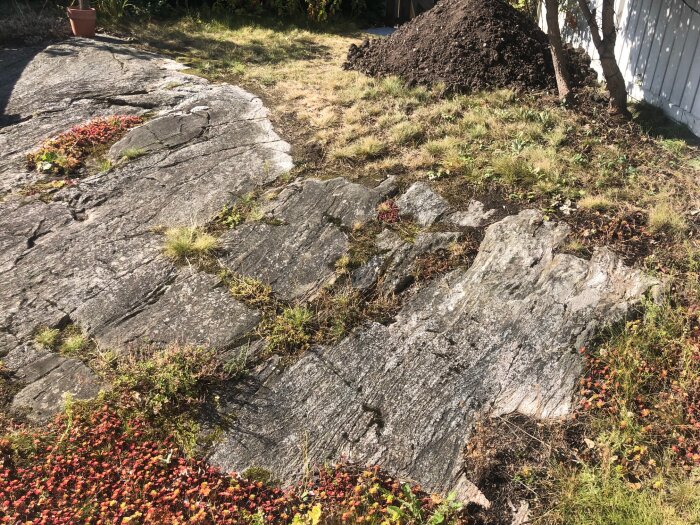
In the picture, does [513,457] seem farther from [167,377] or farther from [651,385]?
[167,377]

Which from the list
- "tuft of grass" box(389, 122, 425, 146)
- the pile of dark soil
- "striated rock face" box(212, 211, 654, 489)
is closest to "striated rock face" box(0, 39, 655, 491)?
"striated rock face" box(212, 211, 654, 489)

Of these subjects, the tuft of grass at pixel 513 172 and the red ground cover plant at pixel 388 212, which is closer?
the red ground cover plant at pixel 388 212

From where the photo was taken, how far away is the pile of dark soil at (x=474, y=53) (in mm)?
7855

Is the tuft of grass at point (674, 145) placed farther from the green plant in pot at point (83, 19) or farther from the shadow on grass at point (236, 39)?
the green plant in pot at point (83, 19)

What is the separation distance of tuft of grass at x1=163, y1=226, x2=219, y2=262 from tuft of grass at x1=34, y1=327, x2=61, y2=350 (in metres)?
1.18

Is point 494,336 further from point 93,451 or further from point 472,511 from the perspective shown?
point 93,451

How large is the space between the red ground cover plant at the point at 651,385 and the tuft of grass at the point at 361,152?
330cm

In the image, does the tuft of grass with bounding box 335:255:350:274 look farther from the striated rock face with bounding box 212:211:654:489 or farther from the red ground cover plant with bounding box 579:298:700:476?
the red ground cover plant with bounding box 579:298:700:476

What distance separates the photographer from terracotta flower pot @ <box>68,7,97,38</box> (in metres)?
10.6

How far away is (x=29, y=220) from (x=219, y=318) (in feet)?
8.90

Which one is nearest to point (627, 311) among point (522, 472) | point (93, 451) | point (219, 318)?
point (522, 472)

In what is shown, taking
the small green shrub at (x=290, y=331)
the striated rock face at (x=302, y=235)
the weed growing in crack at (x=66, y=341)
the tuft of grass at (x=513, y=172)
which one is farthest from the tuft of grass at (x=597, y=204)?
the weed growing in crack at (x=66, y=341)

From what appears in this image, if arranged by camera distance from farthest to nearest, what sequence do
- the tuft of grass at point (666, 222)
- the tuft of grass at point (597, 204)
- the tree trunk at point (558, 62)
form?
1. the tree trunk at point (558, 62)
2. the tuft of grass at point (597, 204)
3. the tuft of grass at point (666, 222)

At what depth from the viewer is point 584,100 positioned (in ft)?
24.6
